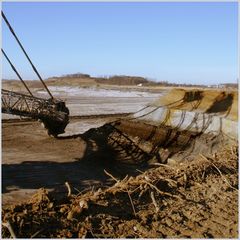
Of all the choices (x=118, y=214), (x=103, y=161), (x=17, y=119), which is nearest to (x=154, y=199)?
(x=118, y=214)

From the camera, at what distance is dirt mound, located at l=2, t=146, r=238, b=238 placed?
5871 mm

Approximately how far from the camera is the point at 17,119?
23.1m

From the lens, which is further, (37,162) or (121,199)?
(37,162)

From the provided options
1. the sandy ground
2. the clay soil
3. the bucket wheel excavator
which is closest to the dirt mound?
the clay soil

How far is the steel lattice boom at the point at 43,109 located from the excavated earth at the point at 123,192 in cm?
109

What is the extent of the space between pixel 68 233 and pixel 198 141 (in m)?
10.4

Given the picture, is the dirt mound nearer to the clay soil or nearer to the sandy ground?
the clay soil

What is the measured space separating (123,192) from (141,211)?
0.73 m

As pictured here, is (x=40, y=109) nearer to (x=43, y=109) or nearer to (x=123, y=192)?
(x=43, y=109)

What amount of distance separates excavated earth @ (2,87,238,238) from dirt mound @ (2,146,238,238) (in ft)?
0.05

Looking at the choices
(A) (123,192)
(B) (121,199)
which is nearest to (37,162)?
(A) (123,192)

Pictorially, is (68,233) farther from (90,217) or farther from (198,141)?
(198,141)

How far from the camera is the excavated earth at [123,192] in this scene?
6.01 meters

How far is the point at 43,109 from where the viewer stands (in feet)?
52.8
